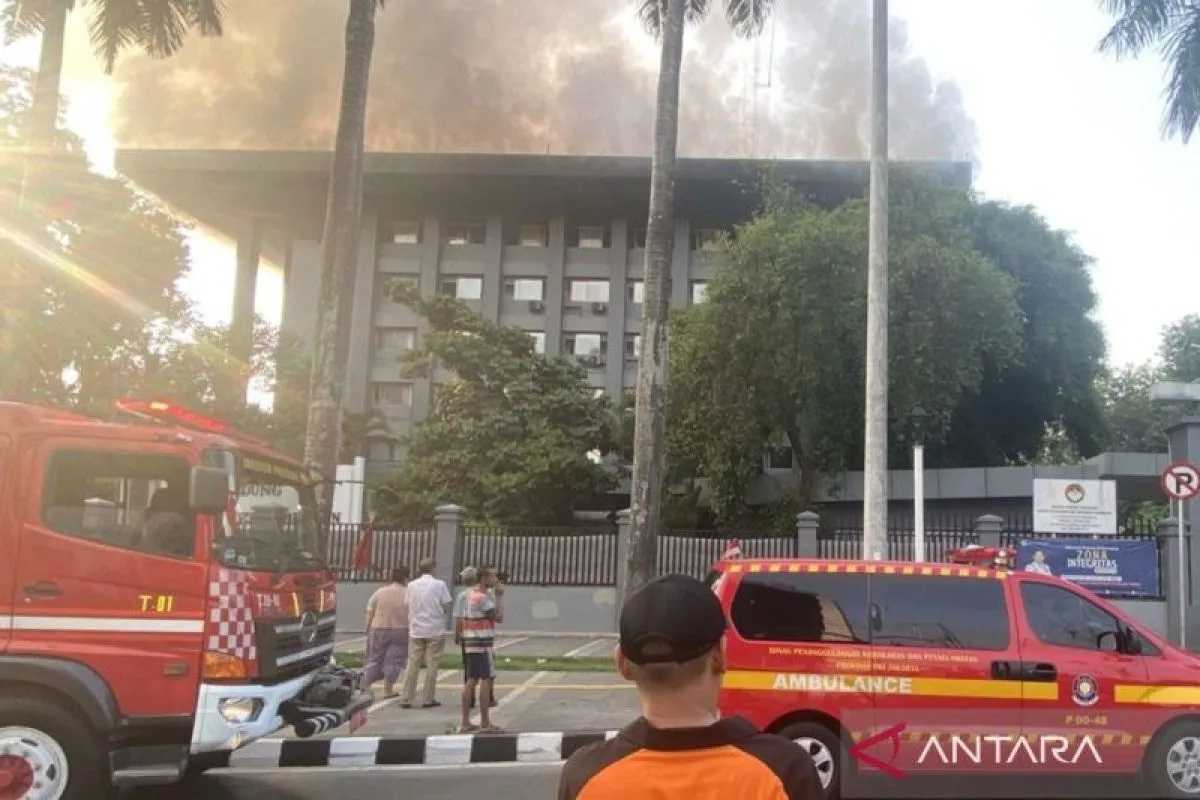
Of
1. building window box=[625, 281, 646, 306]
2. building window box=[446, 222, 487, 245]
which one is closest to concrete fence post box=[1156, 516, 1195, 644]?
building window box=[625, 281, 646, 306]

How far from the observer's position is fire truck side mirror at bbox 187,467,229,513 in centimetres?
652

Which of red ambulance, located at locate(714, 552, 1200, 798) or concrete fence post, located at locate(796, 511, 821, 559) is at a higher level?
concrete fence post, located at locate(796, 511, 821, 559)

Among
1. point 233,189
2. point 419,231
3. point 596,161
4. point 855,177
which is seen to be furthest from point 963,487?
point 233,189

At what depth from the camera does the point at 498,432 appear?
31.2 meters

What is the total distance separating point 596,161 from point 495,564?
30.6 metres

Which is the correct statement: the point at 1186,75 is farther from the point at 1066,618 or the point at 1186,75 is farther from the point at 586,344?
the point at 586,344

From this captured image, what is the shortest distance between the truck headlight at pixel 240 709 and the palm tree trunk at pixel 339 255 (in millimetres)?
7029

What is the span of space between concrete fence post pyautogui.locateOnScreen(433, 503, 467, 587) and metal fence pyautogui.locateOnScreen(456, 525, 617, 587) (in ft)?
1.06

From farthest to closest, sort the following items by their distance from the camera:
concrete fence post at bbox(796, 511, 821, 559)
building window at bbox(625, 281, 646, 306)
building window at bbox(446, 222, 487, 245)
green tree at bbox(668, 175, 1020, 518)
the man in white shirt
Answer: building window at bbox(446, 222, 487, 245) < building window at bbox(625, 281, 646, 306) < green tree at bbox(668, 175, 1020, 518) < concrete fence post at bbox(796, 511, 821, 559) < the man in white shirt

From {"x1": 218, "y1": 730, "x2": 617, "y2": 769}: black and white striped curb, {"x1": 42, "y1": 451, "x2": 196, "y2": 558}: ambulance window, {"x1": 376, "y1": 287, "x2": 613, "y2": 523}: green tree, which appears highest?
Result: {"x1": 376, "y1": 287, "x2": 613, "y2": 523}: green tree

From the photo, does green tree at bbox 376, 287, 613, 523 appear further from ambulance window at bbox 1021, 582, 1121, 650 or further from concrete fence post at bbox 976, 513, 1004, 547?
ambulance window at bbox 1021, 582, 1121, 650

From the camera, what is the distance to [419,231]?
5209cm

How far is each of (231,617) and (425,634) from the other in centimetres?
545

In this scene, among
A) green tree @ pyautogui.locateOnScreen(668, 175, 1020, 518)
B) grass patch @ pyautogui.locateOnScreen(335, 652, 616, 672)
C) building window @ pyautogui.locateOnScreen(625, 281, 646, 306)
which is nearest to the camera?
grass patch @ pyautogui.locateOnScreen(335, 652, 616, 672)
